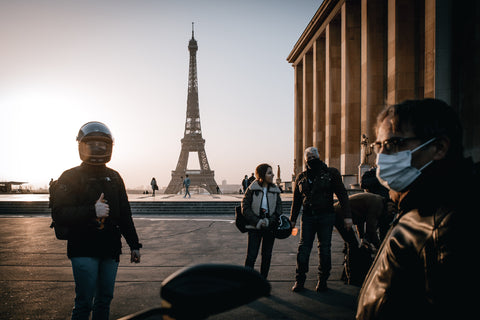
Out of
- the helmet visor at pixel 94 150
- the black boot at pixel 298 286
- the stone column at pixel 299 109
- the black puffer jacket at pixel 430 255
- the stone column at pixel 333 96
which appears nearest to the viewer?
the black puffer jacket at pixel 430 255

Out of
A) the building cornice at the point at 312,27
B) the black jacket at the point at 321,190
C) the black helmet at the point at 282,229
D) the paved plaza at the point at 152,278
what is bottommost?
the paved plaza at the point at 152,278

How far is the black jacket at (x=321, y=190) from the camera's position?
501 centimetres

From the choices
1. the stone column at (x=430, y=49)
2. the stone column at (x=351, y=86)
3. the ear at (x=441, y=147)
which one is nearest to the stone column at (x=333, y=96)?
the stone column at (x=351, y=86)

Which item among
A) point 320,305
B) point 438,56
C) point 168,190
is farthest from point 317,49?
point 320,305

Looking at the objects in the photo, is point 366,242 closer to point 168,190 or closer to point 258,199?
point 258,199

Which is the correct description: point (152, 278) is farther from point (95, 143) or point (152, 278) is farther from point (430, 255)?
point (430, 255)

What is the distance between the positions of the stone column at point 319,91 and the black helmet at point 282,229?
95.1ft

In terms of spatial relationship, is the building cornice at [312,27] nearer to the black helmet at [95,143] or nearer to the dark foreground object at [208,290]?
the black helmet at [95,143]

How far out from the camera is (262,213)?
502 cm

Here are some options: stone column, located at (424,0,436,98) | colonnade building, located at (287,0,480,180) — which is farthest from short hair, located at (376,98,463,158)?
stone column, located at (424,0,436,98)

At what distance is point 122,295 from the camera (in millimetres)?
4660

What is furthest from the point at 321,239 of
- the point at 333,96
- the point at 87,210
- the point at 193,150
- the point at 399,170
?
the point at 193,150

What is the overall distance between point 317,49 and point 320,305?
32225mm

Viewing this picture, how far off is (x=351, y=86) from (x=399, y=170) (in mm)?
26283
